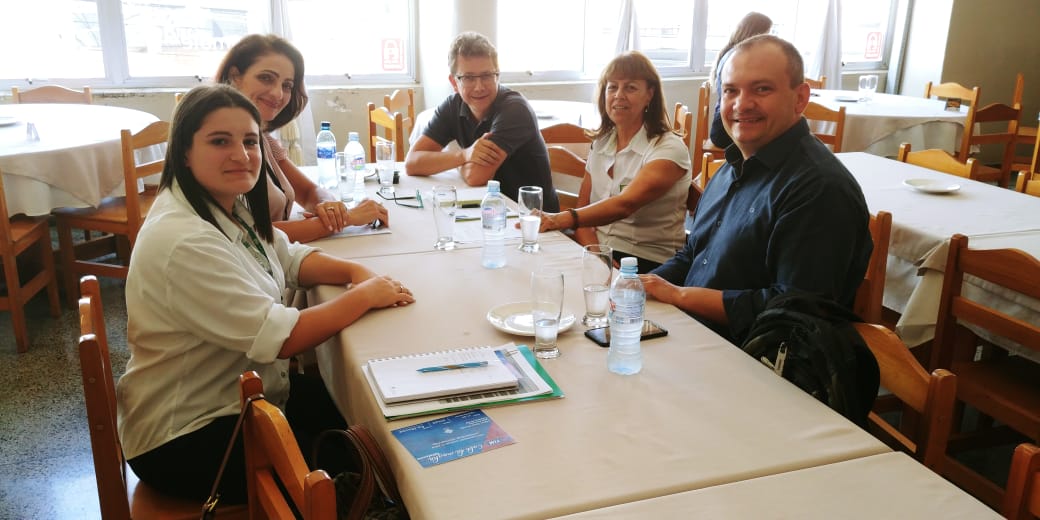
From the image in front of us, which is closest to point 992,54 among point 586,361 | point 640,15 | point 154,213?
point 640,15

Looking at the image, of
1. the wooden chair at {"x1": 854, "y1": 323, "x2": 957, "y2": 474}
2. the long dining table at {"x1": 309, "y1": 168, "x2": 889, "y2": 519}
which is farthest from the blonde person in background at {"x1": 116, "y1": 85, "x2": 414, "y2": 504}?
the wooden chair at {"x1": 854, "y1": 323, "x2": 957, "y2": 474}

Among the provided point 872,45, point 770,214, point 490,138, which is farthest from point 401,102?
point 872,45

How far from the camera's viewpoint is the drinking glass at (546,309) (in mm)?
1589

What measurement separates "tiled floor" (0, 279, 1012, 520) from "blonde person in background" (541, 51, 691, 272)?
4.06 feet

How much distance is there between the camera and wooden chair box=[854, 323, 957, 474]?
4.14 feet

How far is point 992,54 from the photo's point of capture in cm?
694

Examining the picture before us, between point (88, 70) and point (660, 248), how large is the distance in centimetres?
417

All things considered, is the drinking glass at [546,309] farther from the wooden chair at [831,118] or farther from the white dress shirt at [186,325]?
the wooden chair at [831,118]

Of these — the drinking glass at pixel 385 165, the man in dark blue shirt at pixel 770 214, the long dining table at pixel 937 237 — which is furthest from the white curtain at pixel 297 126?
the man in dark blue shirt at pixel 770 214

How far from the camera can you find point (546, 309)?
63.5 inches

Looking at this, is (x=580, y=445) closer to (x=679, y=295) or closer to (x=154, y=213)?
(x=679, y=295)

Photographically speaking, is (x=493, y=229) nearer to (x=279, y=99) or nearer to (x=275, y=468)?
(x=279, y=99)

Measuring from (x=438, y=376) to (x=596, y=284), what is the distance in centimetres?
47

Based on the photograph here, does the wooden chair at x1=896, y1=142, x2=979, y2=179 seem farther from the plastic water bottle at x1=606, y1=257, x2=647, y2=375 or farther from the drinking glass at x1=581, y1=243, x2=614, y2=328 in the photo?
the plastic water bottle at x1=606, y1=257, x2=647, y2=375
